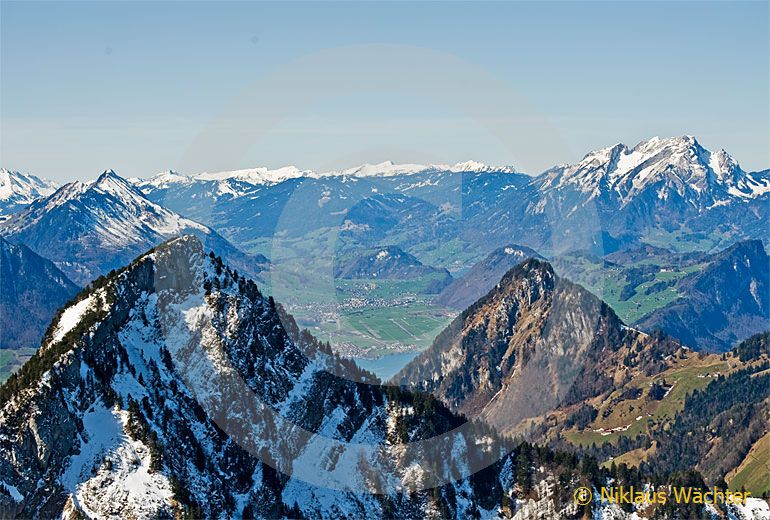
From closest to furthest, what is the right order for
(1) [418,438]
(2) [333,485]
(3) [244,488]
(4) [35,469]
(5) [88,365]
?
(4) [35,469], (5) [88,365], (3) [244,488], (2) [333,485], (1) [418,438]

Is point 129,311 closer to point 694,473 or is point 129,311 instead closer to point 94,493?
point 94,493

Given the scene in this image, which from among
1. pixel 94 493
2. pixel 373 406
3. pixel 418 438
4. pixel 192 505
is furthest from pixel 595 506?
pixel 94 493

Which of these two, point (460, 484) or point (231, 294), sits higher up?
point (231, 294)

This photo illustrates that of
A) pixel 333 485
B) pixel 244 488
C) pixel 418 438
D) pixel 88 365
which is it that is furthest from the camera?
pixel 418 438

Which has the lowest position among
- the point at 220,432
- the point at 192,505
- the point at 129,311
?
the point at 192,505

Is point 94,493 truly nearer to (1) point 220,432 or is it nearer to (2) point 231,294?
(1) point 220,432

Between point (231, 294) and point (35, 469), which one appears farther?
point (231, 294)

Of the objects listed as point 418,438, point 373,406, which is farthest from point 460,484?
point 373,406
